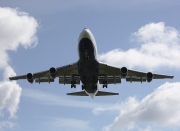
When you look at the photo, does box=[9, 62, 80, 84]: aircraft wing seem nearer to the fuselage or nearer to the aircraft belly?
the aircraft belly

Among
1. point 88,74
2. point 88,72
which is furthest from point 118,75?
point 88,72

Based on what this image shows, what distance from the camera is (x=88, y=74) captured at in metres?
41.4

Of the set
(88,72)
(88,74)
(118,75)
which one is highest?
(118,75)

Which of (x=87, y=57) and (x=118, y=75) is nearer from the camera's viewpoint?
(x=87, y=57)

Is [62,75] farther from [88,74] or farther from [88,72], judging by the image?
[88,72]

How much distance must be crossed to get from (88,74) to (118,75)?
735 cm

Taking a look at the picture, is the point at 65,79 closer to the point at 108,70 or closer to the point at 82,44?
the point at 108,70

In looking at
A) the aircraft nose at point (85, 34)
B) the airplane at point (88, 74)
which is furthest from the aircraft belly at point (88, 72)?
the aircraft nose at point (85, 34)

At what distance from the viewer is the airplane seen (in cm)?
3972

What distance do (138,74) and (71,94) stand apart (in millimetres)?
9451

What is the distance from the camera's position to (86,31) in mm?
40000

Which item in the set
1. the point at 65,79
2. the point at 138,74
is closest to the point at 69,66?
the point at 65,79

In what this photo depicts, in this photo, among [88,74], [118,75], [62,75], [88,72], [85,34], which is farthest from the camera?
[62,75]

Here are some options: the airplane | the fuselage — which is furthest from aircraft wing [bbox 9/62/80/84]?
the fuselage
